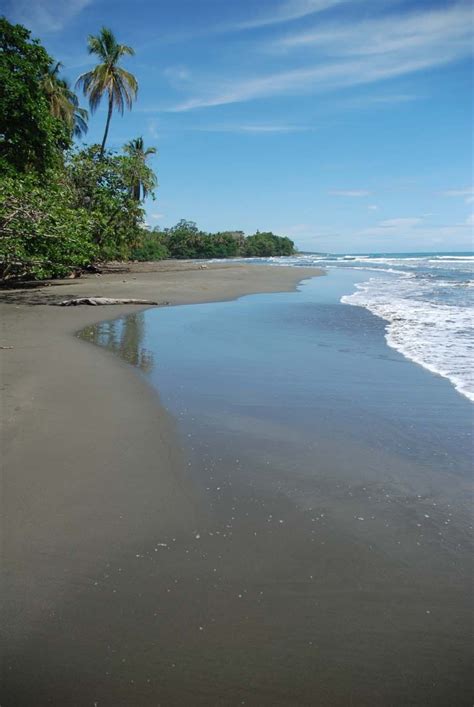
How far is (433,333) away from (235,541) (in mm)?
7992

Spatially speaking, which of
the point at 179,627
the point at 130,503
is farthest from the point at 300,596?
the point at 130,503

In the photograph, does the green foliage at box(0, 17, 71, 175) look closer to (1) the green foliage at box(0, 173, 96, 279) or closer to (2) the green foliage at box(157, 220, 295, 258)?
(1) the green foliage at box(0, 173, 96, 279)

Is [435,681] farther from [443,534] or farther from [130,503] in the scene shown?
[130,503]

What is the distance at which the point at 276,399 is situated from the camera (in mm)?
5340

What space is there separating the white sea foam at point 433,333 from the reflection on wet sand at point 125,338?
404 cm

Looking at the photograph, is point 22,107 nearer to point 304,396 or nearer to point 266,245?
point 304,396

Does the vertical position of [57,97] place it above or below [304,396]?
above

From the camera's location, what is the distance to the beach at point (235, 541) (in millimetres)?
1869

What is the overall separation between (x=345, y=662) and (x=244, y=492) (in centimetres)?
140

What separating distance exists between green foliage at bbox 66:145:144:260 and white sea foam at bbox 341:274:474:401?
15849 millimetres

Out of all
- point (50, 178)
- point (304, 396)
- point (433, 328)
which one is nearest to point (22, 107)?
point (50, 178)

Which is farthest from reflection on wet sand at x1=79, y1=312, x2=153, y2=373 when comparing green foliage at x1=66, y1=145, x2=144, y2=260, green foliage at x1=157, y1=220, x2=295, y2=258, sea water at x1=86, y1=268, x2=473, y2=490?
green foliage at x1=157, y1=220, x2=295, y2=258

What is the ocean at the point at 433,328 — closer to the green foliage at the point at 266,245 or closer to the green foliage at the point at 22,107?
the green foliage at the point at 22,107

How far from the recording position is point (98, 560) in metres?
2.49
